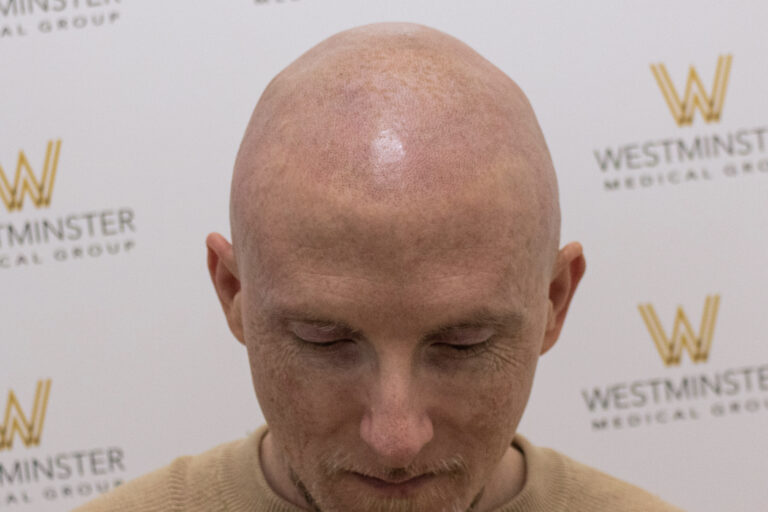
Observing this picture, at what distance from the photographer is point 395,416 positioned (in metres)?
0.91

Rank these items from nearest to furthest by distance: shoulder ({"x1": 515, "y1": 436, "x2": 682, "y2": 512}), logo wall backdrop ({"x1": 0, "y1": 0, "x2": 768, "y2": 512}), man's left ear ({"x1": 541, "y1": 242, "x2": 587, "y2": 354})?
man's left ear ({"x1": 541, "y1": 242, "x2": 587, "y2": 354}) → shoulder ({"x1": 515, "y1": 436, "x2": 682, "y2": 512}) → logo wall backdrop ({"x1": 0, "y1": 0, "x2": 768, "y2": 512})

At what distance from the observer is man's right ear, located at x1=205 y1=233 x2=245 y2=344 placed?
1.09 meters

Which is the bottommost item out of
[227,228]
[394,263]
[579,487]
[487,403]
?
[579,487]

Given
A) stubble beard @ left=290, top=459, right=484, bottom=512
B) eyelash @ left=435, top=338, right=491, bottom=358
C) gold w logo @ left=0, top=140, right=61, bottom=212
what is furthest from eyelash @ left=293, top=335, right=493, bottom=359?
gold w logo @ left=0, top=140, right=61, bottom=212

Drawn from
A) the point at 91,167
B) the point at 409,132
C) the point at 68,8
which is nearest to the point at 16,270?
the point at 91,167

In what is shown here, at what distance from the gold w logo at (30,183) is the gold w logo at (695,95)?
96 centimetres

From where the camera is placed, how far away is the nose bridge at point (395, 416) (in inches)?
35.7

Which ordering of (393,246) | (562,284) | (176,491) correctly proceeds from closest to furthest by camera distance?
(393,246), (562,284), (176,491)

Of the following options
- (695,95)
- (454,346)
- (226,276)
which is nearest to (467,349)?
(454,346)

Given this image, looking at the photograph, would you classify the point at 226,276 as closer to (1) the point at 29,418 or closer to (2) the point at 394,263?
(2) the point at 394,263

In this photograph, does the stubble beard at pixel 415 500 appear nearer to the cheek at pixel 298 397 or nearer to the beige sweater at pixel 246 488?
the cheek at pixel 298 397

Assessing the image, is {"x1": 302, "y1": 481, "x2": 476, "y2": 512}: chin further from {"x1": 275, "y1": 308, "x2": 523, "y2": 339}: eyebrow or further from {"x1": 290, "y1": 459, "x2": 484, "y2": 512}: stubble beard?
{"x1": 275, "y1": 308, "x2": 523, "y2": 339}: eyebrow

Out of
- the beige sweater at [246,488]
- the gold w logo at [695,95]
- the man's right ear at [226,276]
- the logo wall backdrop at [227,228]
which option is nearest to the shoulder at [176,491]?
the beige sweater at [246,488]

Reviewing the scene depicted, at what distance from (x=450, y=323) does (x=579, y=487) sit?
1.34 ft
